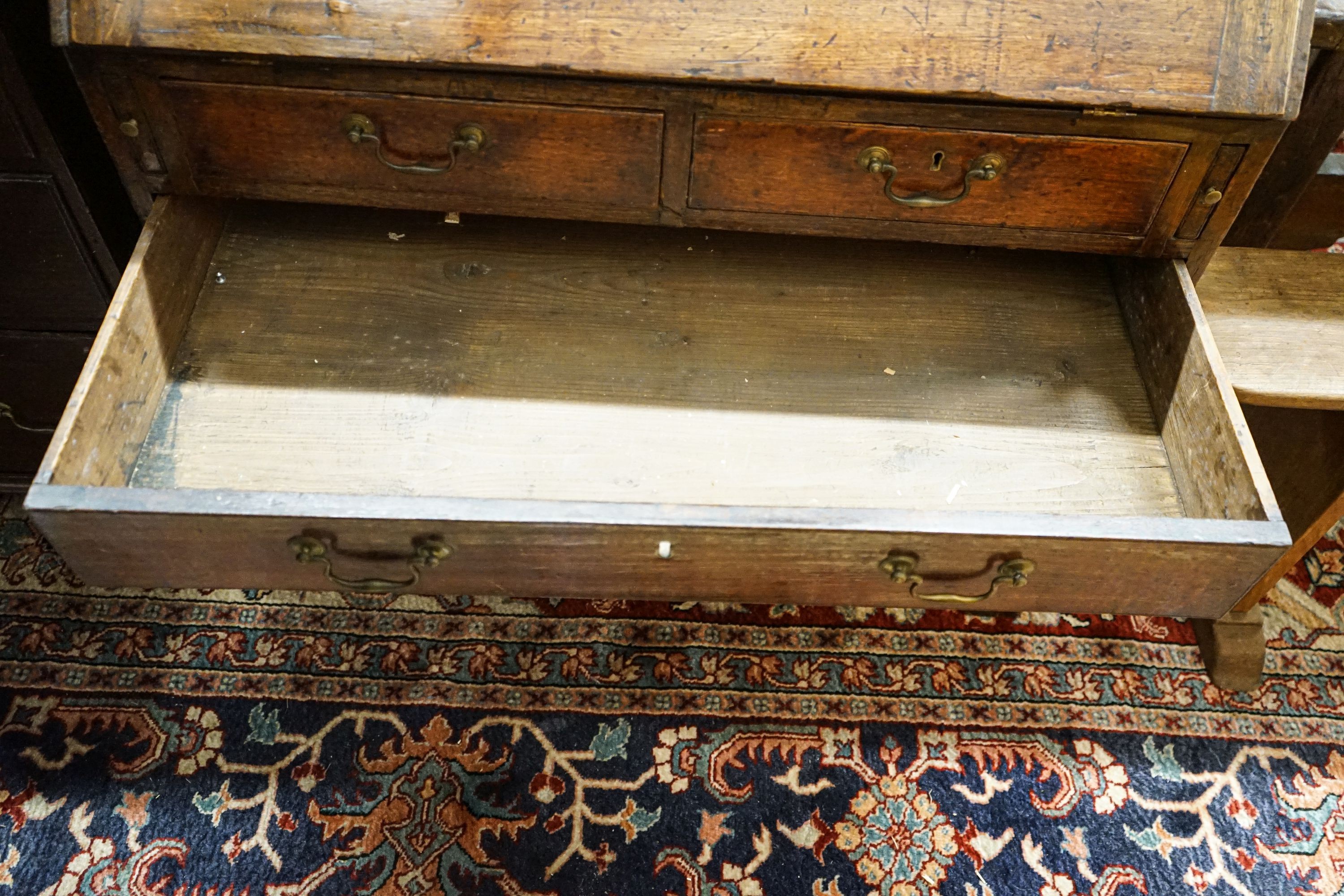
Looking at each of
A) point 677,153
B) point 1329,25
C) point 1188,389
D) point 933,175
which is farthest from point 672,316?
point 1329,25

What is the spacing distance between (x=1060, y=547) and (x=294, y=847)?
37.8 inches

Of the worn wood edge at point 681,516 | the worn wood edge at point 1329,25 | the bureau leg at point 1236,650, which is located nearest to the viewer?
the worn wood edge at point 681,516

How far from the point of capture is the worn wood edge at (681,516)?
749 mm

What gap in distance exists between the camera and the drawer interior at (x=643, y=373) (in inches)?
35.9

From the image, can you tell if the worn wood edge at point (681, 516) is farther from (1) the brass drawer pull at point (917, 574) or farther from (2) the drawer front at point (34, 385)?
(2) the drawer front at point (34, 385)

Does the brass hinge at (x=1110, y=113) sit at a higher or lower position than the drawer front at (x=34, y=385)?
higher

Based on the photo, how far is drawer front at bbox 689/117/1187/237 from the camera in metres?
0.90

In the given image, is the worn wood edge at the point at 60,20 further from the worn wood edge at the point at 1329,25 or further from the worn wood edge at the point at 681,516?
the worn wood edge at the point at 1329,25

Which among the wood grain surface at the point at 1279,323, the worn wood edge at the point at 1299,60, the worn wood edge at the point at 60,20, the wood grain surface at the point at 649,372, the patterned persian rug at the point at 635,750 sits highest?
the worn wood edge at the point at 1299,60

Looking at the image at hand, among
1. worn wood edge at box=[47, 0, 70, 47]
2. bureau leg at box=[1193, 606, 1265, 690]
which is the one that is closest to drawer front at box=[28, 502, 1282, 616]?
worn wood edge at box=[47, 0, 70, 47]

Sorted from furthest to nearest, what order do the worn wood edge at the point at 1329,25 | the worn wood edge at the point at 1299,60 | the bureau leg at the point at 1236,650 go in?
the bureau leg at the point at 1236,650 < the worn wood edge at the point at 1329,25 < the worn wood edge at the point at 1299,60

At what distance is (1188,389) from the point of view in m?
0.95

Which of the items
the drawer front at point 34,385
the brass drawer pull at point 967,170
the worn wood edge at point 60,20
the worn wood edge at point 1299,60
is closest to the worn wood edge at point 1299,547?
the worn wood edge at point 1299,60

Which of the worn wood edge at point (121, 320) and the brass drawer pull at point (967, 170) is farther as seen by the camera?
the brass drawer pull at point (967, 170)
